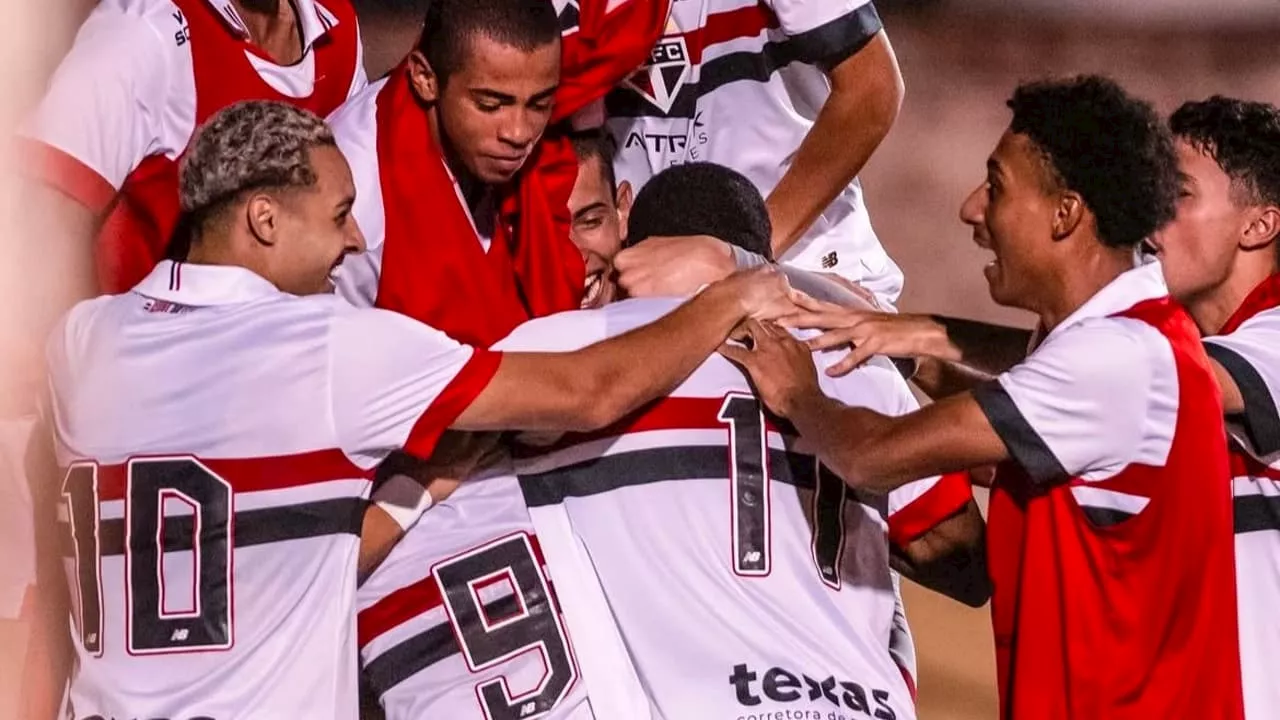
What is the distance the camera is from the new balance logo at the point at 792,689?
3100mm

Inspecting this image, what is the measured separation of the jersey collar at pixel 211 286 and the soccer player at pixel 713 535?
1.43ft

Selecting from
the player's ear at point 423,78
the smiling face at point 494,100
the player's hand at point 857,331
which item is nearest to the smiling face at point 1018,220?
the player's hand at point 857,331

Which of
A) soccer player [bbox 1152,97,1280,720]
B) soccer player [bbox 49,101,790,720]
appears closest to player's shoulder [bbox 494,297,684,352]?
soccer player [bbox 49,101,790,720]

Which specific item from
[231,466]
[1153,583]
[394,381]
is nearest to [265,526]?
[231,466]

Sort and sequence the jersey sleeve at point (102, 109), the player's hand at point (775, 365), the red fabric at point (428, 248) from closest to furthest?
the player's hand at point (775, 365)
the red fabric at point (428, 248)
the jersey sleeve at point (102, 109)

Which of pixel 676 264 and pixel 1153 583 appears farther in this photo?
pixel 676 264

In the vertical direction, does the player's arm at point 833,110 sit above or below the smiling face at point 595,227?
above

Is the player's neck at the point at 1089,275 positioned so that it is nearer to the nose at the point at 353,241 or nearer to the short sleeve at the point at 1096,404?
the short sleeve at the point at 1096,404

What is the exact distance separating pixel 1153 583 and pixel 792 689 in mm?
614

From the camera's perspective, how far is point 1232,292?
3.74 meters

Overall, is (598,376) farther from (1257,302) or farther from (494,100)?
(1257,302)

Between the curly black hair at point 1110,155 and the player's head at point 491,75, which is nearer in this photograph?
the curly black hair at point 1110,155

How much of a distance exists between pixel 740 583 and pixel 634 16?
4.44 ft

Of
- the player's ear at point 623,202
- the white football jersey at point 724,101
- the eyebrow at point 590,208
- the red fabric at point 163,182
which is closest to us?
the red fabric at point 163,182
